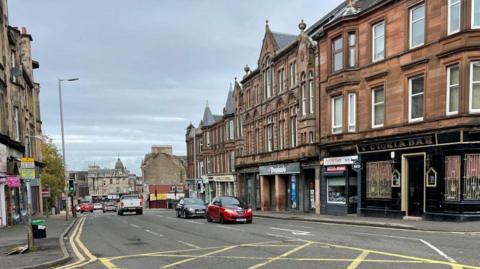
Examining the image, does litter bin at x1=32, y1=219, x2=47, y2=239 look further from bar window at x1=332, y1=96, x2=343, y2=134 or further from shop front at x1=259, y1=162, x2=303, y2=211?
shop front at x1=259, y1=162, x2=303, y2=211

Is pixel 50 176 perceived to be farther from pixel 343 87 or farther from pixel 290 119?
pixel 343 87

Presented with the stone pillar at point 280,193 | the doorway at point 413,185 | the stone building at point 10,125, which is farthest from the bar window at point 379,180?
the stone building at point 10,125

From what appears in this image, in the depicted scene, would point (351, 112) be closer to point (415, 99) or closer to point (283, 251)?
point (415, 99)

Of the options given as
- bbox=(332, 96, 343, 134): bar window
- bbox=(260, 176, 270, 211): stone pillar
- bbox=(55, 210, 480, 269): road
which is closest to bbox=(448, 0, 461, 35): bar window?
bbox=(332, 96, 343, 134): bar window

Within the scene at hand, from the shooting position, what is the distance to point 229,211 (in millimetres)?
23375

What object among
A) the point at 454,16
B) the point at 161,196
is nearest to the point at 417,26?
the point at 454,16

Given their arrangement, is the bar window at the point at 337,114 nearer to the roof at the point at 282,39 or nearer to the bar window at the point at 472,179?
the bar window at the point at 472,179

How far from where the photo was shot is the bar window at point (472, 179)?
782 inches

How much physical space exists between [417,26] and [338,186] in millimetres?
11217

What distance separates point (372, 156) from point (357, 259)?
52.3 feet

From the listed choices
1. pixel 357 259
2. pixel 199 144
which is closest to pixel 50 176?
pixel 199 144

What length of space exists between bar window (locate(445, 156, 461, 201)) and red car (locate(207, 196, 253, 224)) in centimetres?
965

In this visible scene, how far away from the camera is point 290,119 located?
3641cm

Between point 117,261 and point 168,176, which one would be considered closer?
point 117,261
